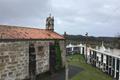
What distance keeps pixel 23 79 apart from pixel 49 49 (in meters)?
7.29

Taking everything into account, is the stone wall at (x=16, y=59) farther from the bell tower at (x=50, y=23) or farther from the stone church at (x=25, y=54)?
the bell tower at (x=50, y=23)

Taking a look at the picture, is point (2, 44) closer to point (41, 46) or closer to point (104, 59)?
point (41, 46)

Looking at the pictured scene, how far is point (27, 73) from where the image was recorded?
68.9 ft

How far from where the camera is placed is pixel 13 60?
18.8 metres

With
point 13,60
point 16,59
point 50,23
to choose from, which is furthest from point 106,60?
point 13,60

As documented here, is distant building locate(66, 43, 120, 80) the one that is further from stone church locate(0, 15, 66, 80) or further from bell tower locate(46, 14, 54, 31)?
bell tower locate(46, 14, 54, 31)

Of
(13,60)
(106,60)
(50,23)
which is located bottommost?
(106,60)

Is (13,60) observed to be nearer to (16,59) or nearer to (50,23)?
(16,59)

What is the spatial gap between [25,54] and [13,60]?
2.09 metres

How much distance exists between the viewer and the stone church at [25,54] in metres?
17.9

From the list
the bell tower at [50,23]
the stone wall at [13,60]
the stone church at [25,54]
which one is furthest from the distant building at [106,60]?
the stone wall at [13,60]

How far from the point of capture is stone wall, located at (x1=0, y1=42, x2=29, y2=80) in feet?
57.5

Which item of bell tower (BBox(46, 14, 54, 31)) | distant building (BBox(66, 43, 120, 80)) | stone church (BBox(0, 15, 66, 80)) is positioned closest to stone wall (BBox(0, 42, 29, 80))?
Result: stone church (BBox(0, 15, 66, 80))

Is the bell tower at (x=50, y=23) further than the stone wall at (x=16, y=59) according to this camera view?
Yes
